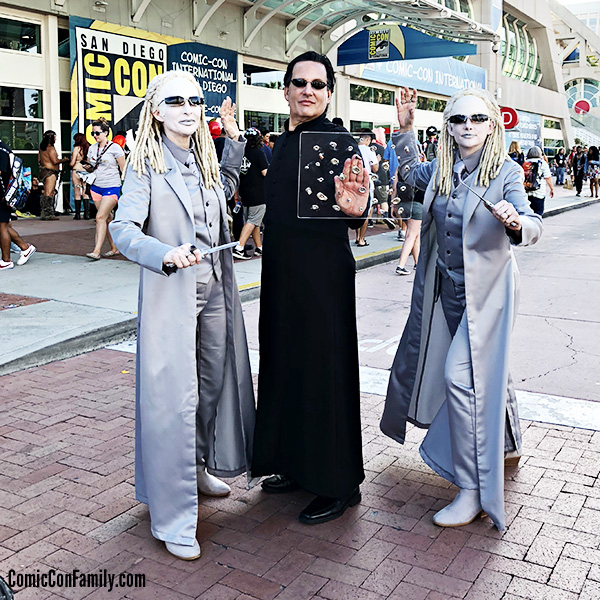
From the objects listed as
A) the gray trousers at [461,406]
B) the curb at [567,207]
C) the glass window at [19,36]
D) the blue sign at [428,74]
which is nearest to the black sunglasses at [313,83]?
the gray trousers at [461,406]

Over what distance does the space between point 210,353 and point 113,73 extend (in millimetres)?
14767

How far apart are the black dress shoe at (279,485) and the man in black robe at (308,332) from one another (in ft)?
0.85

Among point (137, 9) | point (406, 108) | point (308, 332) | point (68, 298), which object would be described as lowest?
point (68, 298)

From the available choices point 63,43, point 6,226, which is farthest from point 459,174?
point 63,43

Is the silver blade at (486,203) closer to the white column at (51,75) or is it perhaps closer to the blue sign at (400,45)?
the white column at (51,75)

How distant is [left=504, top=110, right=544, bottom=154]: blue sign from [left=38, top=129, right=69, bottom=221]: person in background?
29.4 meters

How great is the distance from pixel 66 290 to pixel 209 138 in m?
5.44

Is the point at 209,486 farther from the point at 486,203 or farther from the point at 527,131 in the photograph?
the point at 527,131

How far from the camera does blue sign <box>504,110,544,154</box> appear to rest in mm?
41000

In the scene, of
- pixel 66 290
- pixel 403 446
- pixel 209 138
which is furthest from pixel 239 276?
pixel 209 138

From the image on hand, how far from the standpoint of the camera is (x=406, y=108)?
12.8ft

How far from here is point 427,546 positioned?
10.7 ft

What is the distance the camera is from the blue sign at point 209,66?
1828cm

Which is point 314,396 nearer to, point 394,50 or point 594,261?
point 594,261
